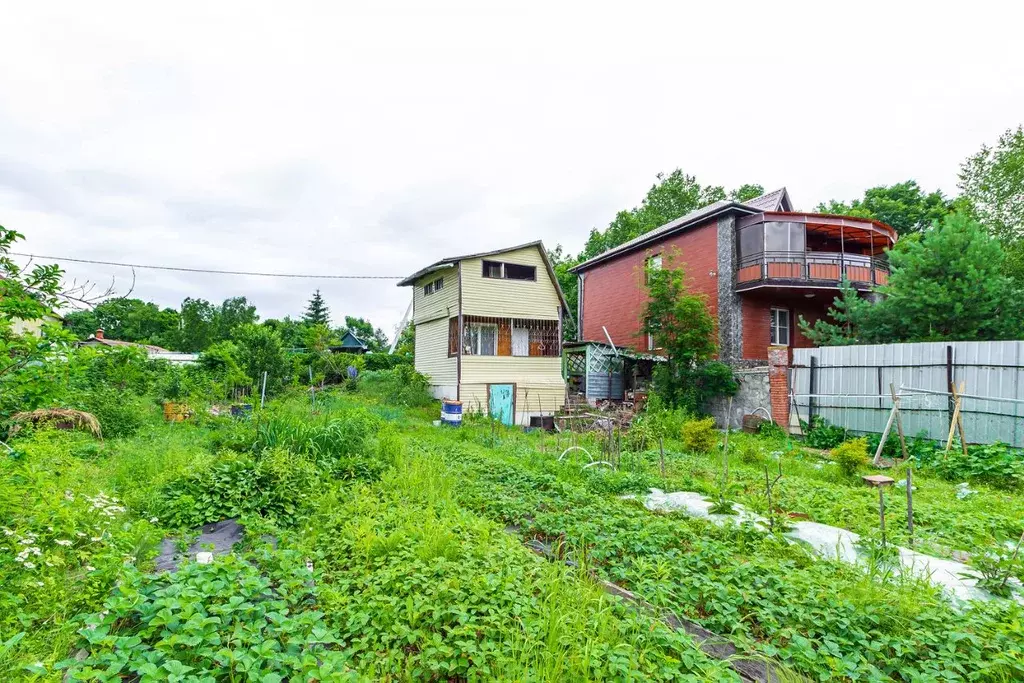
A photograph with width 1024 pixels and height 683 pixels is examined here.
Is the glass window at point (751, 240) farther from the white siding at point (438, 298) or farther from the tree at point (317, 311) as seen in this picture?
the tree at point (317, 311)

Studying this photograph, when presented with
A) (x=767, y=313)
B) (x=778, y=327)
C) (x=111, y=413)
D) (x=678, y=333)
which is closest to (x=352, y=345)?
(x=678, y=333)

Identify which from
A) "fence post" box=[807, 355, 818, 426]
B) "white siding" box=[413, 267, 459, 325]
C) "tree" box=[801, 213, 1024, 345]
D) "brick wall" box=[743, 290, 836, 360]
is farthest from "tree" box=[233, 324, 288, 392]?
"tree" box=[801, 213, 1024, 345]

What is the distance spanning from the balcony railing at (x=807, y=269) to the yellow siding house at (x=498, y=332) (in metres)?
6.80

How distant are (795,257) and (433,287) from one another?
13.1 meters

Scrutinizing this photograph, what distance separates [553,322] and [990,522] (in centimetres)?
1409

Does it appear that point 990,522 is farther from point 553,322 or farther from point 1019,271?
point 1019,271

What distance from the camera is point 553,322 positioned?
18.5 m

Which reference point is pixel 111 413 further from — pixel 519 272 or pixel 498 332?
pixel 519 272

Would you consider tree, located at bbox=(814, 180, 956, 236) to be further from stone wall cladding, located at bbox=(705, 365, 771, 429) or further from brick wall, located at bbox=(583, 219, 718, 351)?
stone wall cladding, located at bbox=(705, 365, 771, 429)

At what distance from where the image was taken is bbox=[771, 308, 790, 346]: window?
17672mm

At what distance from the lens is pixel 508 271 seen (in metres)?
18.0

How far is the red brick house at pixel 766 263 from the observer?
53.9 ft

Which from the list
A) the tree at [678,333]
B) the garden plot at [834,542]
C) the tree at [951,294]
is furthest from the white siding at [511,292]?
the garden plot at [834,542]

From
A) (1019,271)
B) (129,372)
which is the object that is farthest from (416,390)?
(1019,271)
